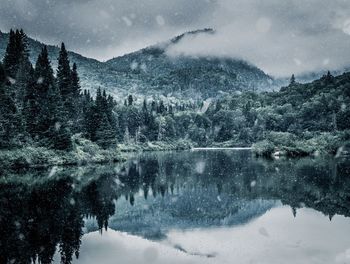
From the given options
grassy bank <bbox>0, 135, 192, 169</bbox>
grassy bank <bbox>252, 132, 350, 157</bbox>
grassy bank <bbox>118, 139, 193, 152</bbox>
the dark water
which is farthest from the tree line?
the dark water

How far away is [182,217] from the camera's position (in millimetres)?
24344

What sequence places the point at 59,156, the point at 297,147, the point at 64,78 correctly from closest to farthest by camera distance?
the point at 59,156 → the point at 297,147 → the point at 64,78

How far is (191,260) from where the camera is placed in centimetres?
1532

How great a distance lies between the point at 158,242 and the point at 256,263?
531 centimetres

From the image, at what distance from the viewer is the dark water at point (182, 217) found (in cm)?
1634

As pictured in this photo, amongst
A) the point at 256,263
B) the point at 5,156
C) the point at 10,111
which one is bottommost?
the point at 256,263

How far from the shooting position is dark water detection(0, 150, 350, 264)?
53.6ft

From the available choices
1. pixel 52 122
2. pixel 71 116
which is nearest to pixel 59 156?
pixel 52 122

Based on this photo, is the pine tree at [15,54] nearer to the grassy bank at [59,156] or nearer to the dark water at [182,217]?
the grassy bank at [59,156]

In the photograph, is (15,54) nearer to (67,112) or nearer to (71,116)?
(71,116)

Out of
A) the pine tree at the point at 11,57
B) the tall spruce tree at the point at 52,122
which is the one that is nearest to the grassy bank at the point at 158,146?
the pine tree at the point at 11,57

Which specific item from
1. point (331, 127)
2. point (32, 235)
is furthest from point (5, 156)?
point (331, 127)

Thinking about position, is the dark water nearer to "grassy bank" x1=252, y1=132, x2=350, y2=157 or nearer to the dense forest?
the dense forest

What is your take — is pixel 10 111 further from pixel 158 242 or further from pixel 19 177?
pixel 158 242
